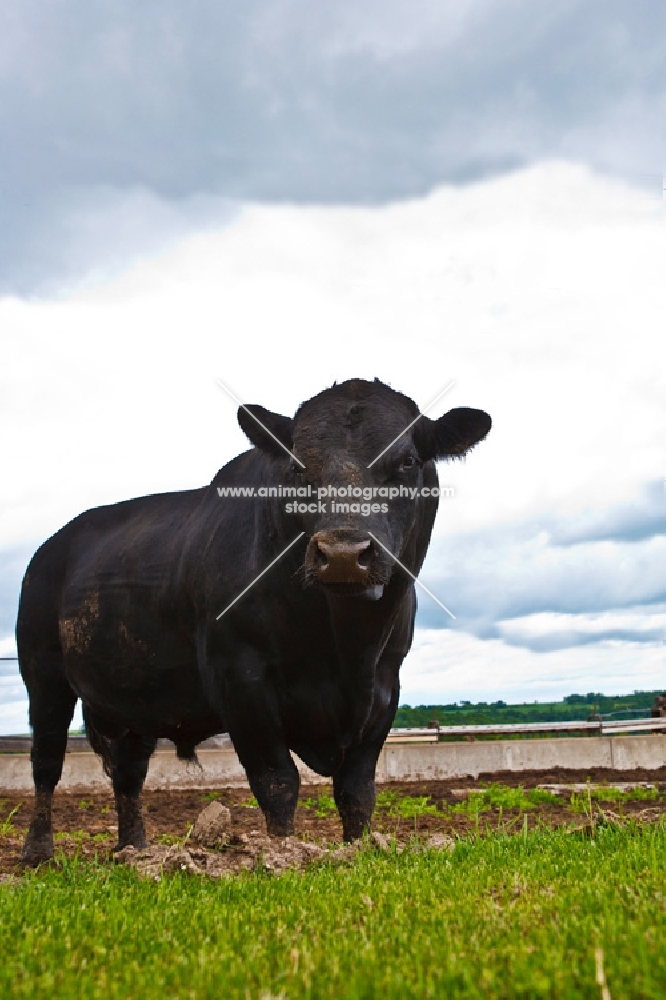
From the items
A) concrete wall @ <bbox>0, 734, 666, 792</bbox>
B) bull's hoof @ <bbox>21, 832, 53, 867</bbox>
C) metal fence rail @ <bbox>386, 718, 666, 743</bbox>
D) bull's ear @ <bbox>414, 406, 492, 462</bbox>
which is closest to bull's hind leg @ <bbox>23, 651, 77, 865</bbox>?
bull's hoof @ <bbox>21, 832, 53, 867</bbox>

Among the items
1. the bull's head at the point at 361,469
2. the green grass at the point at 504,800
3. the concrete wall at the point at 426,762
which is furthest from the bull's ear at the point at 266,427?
the concrete wall at the point at 426,762

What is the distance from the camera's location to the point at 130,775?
26.8 feet

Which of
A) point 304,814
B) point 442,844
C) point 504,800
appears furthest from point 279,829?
point 504,800

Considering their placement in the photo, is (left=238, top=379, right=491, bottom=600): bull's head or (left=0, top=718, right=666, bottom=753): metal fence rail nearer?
(left=238, top=379, right=491, bottom=600): bull's head

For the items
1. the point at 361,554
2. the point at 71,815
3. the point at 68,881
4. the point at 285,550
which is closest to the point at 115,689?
the point at 285,550

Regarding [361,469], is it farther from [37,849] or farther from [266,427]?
[37,849]

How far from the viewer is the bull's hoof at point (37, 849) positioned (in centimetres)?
731

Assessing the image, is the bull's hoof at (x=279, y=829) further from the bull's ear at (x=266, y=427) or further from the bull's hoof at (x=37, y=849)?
the bull's hoof at (x=37, y=849)

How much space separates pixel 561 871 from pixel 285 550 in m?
2.56

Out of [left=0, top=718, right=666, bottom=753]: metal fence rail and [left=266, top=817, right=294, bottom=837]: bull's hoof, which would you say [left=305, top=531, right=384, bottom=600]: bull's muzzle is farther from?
[left=0, top=718, right=666, bottom=753]: metal fence rail

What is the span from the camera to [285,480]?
5855mm

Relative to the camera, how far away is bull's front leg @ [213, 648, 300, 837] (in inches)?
217

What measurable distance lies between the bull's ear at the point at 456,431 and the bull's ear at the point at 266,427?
2.92ft

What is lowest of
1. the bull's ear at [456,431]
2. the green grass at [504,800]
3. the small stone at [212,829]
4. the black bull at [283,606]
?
the green grass at [504,800]
